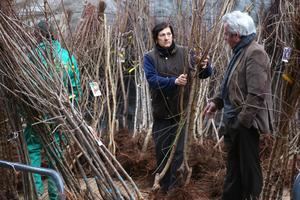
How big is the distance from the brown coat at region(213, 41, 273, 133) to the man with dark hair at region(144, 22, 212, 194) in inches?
34.2

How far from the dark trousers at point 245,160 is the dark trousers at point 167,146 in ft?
2.48

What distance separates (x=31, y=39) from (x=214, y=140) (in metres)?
3.50

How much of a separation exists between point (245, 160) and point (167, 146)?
3.84ft

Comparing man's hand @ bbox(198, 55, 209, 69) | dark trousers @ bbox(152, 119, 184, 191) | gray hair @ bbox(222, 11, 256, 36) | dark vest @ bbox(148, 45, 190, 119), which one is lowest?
dark trousers @ bbox(152, 119, 184, 191)

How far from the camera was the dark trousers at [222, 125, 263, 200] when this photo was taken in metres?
4.81

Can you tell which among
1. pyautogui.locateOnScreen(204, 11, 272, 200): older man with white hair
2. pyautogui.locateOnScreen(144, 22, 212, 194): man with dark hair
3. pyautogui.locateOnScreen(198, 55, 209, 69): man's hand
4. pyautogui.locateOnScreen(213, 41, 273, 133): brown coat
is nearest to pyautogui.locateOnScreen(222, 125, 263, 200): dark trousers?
pyautogui.locateOnScreen(204, 11, 272, 200): older man with white hair

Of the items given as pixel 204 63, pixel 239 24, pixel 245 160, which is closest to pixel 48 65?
pixel 204 63

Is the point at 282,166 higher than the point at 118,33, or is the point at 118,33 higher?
the point at 118,33

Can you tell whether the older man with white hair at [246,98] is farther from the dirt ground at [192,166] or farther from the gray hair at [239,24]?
the dirt ground at [192,166]

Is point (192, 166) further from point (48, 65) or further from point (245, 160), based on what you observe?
point (48, 65)

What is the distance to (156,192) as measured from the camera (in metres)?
5.41

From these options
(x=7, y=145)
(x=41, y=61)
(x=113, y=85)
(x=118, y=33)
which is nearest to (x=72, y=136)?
(x=41, y=61)

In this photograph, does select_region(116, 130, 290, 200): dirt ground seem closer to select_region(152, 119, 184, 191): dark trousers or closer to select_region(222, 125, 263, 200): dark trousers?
select_region(152, 119, 184, 191): dark trousers

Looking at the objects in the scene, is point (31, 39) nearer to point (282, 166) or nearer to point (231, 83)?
point (231, 83)
